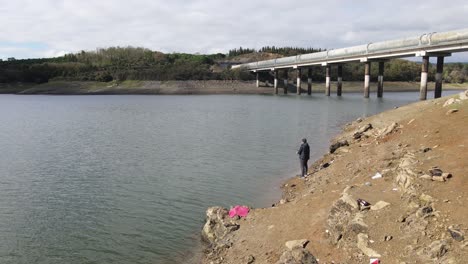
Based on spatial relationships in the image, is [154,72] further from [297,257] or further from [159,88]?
[297,257]

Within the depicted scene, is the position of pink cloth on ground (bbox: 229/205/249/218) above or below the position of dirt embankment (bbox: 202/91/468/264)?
below

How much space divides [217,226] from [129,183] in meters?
9.54

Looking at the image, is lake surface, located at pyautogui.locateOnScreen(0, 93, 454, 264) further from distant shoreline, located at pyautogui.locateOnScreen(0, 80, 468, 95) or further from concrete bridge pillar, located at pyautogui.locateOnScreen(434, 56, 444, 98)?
distant shoreline, located at pyautogui.locateOnScreen(0, 80, 468, 95)

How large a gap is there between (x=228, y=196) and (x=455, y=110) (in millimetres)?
14442

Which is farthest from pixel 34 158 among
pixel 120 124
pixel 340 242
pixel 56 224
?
pixel 340 242

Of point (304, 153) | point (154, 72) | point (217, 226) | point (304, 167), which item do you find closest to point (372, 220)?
point (217, 226)

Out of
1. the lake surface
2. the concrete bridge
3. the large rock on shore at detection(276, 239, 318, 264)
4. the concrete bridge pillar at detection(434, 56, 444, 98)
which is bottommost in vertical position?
the lake surface

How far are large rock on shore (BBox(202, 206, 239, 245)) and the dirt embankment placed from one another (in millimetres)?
35

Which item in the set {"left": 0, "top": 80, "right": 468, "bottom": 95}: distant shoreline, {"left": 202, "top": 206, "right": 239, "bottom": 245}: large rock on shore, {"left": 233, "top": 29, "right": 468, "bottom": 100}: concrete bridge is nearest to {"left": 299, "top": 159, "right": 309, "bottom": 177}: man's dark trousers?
{"left": 202, "top": 206, "right": 239, "bottom": 245}: large rock on shore

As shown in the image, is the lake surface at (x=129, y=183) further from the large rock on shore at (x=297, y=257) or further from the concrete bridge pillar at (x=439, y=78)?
the concrete bridge pillar at (x=439, y=78)

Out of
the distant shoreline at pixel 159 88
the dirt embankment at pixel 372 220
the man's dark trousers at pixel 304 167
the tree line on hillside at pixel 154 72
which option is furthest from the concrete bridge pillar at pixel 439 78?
the tree line on hillside at pixel 154 72

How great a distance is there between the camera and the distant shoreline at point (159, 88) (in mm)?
133000

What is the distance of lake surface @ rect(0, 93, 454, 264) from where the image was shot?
51.5 ft

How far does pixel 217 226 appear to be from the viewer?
15695 mm
